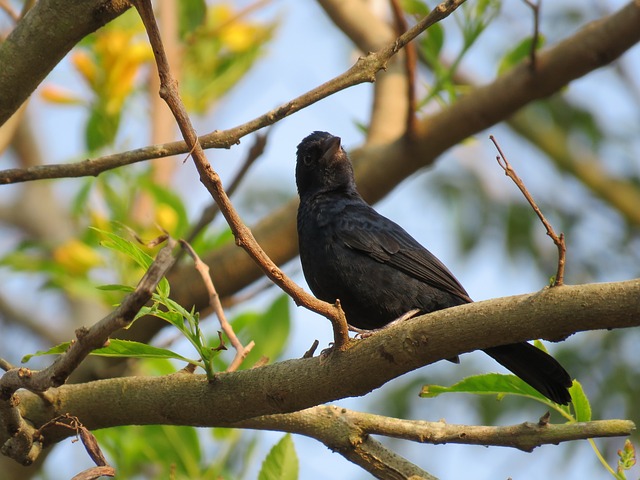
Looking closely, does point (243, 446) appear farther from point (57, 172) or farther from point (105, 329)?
point (105, 329)

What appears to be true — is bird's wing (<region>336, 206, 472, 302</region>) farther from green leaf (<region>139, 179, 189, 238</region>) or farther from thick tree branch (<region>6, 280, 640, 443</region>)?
thick tree branch (<region>6, 280, 640, 443</region>)

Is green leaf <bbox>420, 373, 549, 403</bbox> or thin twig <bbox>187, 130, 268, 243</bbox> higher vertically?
thin twig <bbox>187, 130, 268, 243</bbox>

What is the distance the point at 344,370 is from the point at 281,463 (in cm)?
82

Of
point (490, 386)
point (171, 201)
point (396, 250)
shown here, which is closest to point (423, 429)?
point (490, 386)

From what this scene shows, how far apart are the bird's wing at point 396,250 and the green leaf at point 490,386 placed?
3.60 feet

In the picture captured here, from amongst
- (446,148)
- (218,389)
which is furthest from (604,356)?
(218,389)

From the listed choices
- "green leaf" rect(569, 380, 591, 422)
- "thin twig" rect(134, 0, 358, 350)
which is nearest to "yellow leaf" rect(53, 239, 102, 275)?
"thin twig" rect(134, 0, 358, 350)

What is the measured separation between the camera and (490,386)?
9.44ft

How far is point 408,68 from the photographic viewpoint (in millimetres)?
4266

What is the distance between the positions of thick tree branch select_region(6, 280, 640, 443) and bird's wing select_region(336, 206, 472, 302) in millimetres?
1489

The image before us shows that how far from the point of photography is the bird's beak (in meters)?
4.79

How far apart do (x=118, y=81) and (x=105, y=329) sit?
3.06 metres

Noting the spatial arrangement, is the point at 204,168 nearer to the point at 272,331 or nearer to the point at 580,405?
the point at 580,405

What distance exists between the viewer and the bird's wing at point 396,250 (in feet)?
13.1
